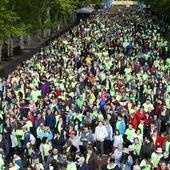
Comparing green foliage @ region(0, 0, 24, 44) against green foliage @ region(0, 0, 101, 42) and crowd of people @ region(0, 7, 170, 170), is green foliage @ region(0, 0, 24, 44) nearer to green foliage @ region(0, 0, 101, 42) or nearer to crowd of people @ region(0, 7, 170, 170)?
green foliage @ region(0, 0, 101, 42)

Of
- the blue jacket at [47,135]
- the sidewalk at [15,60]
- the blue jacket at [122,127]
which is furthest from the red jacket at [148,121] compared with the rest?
the sidewalk at [15,60]

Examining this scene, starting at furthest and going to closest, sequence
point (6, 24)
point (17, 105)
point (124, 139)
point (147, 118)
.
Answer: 1. point (6, 24)
2. point (17, 105)
3. point (147, 118)
4. point (124, 139)

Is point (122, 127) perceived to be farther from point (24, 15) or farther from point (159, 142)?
point (24, 15)

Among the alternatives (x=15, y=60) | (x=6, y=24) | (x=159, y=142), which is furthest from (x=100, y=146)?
(x=15, y=60)

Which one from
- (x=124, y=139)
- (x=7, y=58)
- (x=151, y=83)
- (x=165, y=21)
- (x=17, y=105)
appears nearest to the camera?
(x=124, y=139)

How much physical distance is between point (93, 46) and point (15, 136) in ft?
73.9

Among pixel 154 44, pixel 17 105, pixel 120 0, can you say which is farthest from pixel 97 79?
pixel 120 0

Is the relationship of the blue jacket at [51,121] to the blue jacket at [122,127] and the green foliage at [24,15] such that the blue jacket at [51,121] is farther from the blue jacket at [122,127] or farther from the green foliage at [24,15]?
the green foliage at [24,15]

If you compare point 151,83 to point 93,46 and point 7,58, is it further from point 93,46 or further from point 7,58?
point 7,58

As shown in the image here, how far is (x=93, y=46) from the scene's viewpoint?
41.3 m

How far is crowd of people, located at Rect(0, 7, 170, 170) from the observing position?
1714cm

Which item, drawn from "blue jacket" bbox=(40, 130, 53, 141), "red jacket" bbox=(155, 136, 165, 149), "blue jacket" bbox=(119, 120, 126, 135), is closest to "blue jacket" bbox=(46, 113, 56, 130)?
"blue jacket" bbox=(40, 130, 53, 141)

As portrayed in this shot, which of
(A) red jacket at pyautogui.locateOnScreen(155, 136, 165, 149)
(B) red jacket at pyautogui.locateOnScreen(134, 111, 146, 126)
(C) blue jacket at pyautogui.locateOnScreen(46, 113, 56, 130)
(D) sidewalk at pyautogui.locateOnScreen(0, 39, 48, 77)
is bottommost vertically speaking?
(D) sidewalk at pyautogui.locateOnScreen(0, 39, 48, 77)

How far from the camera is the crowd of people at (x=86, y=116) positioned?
17.1 m
